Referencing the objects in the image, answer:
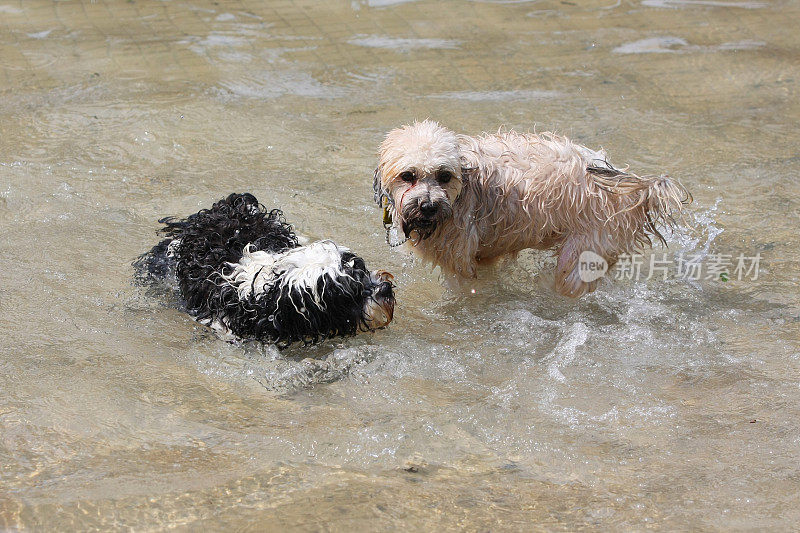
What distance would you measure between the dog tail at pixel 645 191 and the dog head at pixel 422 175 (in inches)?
30.6

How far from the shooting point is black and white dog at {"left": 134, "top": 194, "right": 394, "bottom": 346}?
3.96 metres

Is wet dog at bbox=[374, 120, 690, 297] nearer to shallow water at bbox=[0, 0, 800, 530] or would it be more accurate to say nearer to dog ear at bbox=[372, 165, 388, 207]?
dog ear at bbox=[372, 165, 388, 207]

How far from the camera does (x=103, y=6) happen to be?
8883 millimetres

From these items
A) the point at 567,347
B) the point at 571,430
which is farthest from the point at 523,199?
the point at 571,430

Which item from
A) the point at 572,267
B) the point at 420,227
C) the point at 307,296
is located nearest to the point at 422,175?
the point at 420,227

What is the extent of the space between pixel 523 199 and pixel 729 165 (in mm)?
2515

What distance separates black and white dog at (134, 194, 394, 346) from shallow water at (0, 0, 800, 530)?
0.62ft

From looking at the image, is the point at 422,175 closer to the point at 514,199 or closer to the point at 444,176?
the point at 444,176

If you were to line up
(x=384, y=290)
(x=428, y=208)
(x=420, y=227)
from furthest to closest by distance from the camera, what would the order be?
(x=420, y=227)
(x=428, y=208)
(x=384, y=290)

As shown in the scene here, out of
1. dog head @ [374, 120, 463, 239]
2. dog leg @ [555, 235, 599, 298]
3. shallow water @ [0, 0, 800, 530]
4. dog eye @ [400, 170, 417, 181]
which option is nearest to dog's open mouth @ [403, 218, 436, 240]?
dog head @ [374, 120, 463, 239]

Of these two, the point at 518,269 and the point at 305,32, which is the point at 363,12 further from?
the point at 518,269

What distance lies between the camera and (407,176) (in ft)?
14.0

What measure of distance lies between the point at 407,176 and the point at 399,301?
97cm

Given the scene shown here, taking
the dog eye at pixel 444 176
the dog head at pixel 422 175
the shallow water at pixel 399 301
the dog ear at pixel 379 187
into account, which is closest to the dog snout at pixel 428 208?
the dog head at pixel 422 175
